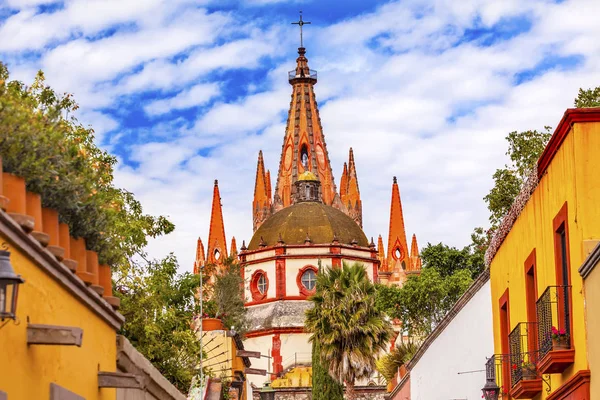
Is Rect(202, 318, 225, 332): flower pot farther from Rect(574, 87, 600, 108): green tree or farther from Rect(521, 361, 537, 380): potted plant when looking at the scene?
Rect(521, 361, 537, 380): potted plant

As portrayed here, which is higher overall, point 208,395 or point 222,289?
point 222,289

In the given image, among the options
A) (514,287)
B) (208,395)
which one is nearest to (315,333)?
(208,395)

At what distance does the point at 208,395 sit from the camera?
32.7 m

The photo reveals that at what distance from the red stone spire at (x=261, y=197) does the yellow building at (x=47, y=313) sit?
87071 mm

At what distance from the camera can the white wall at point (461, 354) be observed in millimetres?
24641

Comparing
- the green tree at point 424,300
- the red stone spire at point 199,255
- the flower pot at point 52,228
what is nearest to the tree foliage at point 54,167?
the flower pot at point 52,228

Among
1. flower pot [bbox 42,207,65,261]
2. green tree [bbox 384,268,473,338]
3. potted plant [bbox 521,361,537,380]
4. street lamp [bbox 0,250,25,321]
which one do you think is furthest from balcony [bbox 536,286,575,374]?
green tree [bbox 384,268,473,338]

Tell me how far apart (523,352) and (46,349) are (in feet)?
29.4

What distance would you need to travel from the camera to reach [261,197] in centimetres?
9988

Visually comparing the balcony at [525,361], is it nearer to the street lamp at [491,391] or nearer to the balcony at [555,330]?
the street lamp at [491,391]

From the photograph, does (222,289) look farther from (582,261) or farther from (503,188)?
(582,261)

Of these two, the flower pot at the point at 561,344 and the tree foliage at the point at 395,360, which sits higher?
the tree foliage at the point at 395,360

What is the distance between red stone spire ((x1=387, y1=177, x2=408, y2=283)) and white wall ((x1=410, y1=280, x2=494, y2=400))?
2452 inches

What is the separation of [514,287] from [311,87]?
81.5 metres
